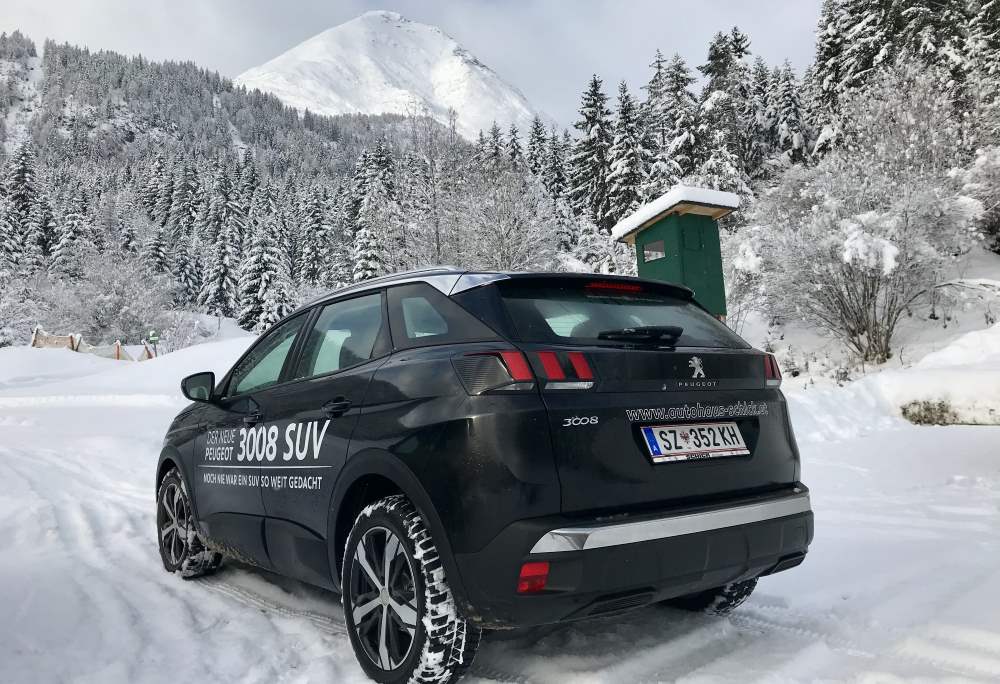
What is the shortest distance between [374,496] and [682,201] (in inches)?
383

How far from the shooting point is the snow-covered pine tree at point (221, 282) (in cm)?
6950

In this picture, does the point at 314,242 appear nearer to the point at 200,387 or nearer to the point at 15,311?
the point at 15,311

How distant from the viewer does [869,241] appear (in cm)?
1550

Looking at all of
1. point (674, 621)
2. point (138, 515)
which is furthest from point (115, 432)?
point (674, 621)

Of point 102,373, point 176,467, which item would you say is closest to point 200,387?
point 176,467

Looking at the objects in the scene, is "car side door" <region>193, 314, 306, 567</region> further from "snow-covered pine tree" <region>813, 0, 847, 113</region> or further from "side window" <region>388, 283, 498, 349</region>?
"snow-covered pine tree" <region>813, 0, 847, 113</region>

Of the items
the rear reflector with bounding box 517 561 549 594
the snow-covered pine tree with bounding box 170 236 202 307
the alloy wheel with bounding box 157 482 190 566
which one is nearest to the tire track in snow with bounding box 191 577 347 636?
the alloy wheel with bounding box 157 482 190 566

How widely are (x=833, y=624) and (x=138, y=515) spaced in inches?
224

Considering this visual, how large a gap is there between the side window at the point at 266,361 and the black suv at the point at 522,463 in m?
0.51

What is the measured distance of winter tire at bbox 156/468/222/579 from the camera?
14.7 ft

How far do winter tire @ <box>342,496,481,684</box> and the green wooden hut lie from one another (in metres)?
9.46

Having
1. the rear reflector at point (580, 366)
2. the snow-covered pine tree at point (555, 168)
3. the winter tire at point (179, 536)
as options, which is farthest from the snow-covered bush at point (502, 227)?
the snow-covered pine tree at point (555, 168)

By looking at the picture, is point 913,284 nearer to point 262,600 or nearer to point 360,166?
point 262,600

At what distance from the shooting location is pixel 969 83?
26031 millimetres
